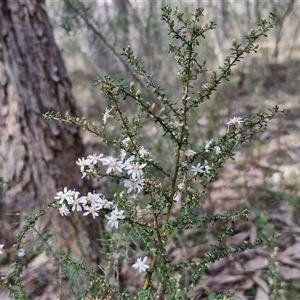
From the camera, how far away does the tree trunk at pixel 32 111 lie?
2.36 meters

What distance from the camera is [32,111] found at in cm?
241

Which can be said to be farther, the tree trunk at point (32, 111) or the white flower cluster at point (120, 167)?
the tree trunk at point (32, 111)

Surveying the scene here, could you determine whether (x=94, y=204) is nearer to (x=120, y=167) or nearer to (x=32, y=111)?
(x=120, y=167)

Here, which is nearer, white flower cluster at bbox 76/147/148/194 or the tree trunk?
white flower cluster at bbox 76/147/148/194

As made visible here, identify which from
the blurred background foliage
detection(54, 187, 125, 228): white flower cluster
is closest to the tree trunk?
the blurred background foliage

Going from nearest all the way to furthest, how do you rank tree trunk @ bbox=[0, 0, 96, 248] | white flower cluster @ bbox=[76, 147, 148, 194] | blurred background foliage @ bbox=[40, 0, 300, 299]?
white flower cluster @ bbox=[76, 147, 148, 194] < tree trunk @ bbox=[0, 0, 96, 248] < blurred background foliage @ bbox=[40, 0, 300, 299]

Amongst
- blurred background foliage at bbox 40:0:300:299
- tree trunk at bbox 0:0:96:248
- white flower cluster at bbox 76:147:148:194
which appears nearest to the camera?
white flower cluster at bbox 76:147:148:194

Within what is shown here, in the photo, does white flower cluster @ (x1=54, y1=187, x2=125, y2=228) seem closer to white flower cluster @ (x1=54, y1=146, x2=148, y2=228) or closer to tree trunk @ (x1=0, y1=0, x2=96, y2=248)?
white flower cluster @ (x1=54, y1=146, x2=148, y2=228)

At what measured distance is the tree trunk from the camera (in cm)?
236

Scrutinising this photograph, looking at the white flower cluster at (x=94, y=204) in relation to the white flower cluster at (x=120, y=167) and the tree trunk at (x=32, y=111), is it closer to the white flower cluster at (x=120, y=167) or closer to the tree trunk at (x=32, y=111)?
the white flower cluster at (x=120, y=167)

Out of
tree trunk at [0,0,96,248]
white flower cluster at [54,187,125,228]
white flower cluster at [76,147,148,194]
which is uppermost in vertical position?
tree trunk at [0,0,96,248]

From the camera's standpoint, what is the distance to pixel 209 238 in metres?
2.71

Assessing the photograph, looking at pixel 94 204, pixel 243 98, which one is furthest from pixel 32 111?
pixel 243 98

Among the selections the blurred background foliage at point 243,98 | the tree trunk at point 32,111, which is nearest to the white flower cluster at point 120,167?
the blurred background foliage at point 243,98
